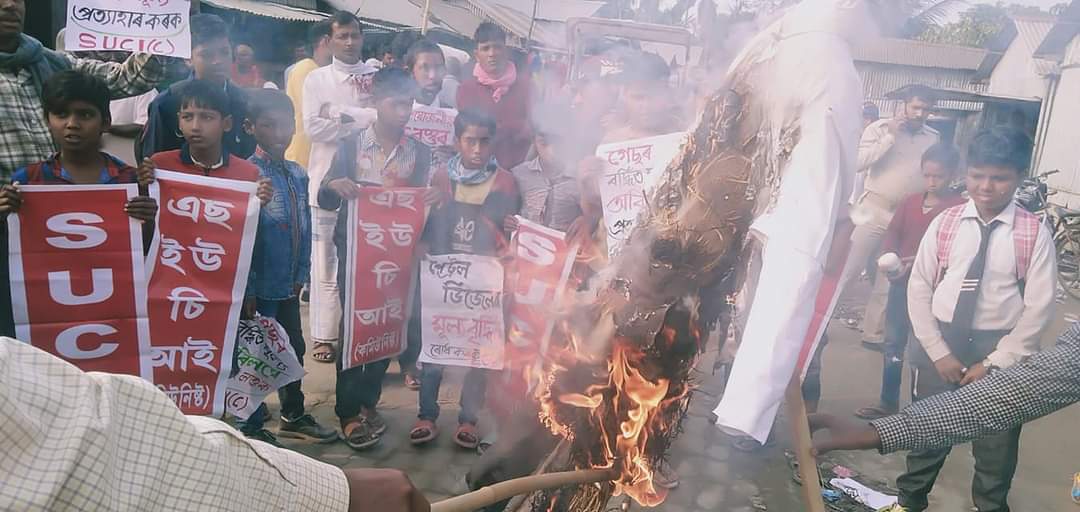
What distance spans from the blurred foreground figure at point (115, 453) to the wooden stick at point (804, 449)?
5.16 feet

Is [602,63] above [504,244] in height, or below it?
above

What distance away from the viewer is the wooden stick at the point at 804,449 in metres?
2.16

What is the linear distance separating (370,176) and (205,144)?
94cm

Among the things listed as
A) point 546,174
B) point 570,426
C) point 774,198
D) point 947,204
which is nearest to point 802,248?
point 774,198

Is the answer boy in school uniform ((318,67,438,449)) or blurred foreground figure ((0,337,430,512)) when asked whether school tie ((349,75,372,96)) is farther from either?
blurred foreground figure ((0,337,430,512))

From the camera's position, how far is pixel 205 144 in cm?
348

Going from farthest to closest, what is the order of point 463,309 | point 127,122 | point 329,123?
1. point 127,122
2. point 329,123
3. point 463,309

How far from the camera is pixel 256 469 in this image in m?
1.10

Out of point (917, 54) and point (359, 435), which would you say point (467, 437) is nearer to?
point (359, 435)

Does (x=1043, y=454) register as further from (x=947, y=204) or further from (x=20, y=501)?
(x=20, y=501)

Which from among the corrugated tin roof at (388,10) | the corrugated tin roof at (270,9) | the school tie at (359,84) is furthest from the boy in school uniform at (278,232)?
the corrugated tin roof at (388,10)

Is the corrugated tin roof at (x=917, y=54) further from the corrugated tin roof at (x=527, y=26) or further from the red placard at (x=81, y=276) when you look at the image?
the red placard at (x=81, y=276)

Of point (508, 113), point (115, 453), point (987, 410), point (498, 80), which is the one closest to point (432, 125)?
point (508, 113)

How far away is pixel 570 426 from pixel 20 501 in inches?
72.2
